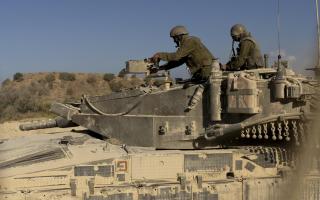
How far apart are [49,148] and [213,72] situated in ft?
10.7

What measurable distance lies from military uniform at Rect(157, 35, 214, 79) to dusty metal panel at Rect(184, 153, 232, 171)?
185cm

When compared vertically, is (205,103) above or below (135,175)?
above

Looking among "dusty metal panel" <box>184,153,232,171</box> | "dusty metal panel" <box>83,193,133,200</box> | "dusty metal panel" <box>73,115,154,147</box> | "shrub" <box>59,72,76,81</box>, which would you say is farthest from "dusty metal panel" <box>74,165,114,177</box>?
"shrub" <box>59,72,76,81</box>

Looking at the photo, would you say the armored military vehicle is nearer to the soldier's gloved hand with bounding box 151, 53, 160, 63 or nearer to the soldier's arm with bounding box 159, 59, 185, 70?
the soldier's gloved hand with bounding box 151, 53, 160, 63

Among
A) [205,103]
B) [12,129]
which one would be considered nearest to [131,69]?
[205,103]

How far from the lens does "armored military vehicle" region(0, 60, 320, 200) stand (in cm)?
753

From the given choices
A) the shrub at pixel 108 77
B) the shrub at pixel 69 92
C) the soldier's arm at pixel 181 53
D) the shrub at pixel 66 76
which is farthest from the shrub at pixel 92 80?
the soldier's arm at pixel 181 53

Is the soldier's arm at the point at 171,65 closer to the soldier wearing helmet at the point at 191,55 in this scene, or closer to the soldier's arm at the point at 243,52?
the soldier wearing helmet at the point at 191,55

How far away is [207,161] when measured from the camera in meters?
7.93

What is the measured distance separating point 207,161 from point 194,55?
241 centimetres

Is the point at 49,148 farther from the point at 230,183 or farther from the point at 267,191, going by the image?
the point at 267,191

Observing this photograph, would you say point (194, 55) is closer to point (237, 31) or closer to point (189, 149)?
point (237, 31)

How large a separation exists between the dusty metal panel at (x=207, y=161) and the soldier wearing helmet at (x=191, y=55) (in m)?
1.80

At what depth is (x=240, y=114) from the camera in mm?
8070
